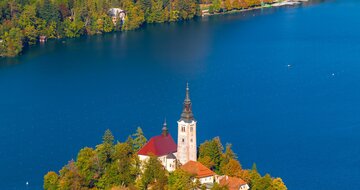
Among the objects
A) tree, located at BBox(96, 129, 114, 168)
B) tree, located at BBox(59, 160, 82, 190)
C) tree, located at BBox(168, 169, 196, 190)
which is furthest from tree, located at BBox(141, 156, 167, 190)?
tree, located at BBox(59, 160, 82, 190)

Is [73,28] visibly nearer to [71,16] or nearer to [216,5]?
[71,16]

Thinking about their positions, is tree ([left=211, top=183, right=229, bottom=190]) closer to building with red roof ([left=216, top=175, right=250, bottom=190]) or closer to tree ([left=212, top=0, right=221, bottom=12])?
building with red roof ([left=216, top=175, right=250, bottom=190])

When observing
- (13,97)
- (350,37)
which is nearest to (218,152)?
(13,97)

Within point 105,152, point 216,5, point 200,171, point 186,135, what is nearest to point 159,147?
point 186,135

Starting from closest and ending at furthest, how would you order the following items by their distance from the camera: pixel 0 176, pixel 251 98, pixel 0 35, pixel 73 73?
pixel 0 176
pixel 251 98
pixel 73 73
pixel 0 35

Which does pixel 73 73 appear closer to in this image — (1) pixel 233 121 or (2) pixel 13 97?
(2) pixel 13 97

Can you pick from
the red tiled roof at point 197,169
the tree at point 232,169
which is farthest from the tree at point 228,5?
the red tiled roof at point 197,169
